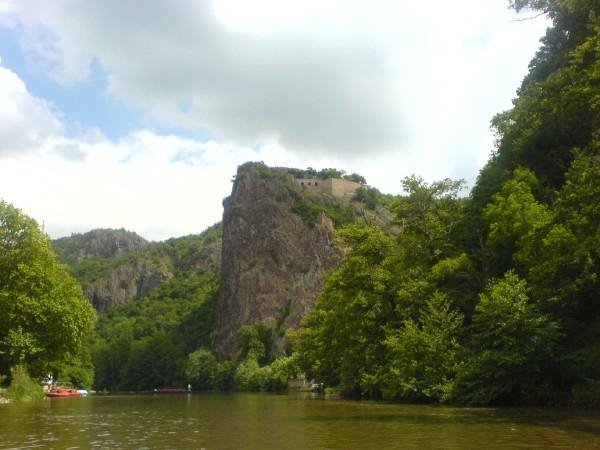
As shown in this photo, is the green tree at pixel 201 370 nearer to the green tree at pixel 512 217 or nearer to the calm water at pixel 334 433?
the green tree at pixel 512 217

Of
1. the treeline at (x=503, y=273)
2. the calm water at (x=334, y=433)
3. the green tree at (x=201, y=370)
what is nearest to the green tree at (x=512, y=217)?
the treeline at (x=503, y=273)

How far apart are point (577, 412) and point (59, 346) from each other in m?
39.6

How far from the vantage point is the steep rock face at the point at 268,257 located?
13800cm

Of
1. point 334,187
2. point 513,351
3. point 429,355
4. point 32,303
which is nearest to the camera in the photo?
point 513,351

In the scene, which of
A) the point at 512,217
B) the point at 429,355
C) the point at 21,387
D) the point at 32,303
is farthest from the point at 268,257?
the point at 512,217

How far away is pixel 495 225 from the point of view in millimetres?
39688

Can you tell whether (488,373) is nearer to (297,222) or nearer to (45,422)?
(45,422)

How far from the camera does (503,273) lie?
141 feet

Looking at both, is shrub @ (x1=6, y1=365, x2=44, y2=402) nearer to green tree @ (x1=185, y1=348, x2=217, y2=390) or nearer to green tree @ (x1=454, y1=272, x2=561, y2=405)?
green tree @ (x1=454, y1=272, x2=561, y2=405)

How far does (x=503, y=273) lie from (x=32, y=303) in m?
34.3

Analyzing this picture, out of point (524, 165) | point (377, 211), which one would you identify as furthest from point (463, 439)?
point (377, 211)

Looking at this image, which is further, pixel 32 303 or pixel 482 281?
pixel 32 303

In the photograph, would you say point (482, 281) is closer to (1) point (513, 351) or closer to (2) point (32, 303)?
(1) point (513, 351)

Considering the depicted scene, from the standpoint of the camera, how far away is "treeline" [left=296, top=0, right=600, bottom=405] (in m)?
27.6
